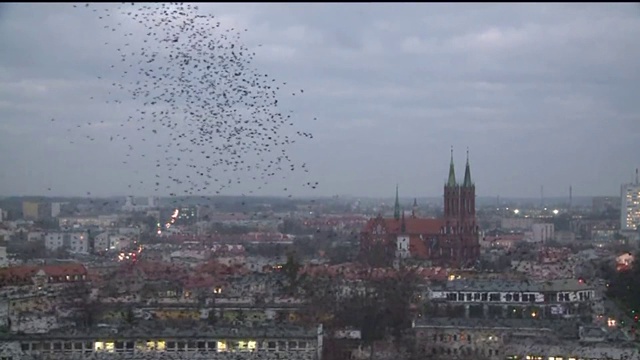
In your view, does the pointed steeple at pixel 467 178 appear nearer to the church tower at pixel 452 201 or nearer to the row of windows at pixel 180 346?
the church tower at pixel 452 201

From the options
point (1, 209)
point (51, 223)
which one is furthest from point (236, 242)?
point (1, 209)

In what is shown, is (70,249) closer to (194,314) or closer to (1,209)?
(1,209)

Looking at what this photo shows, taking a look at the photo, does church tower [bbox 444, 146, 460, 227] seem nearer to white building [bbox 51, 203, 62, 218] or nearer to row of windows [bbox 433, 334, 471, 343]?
white building [bbox 51, 203, 62, 218]

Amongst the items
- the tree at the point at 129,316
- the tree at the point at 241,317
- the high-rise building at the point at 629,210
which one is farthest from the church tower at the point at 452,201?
the tree at the point at 129,316

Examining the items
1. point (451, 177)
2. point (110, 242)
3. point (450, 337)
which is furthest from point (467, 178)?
point (450, 337)

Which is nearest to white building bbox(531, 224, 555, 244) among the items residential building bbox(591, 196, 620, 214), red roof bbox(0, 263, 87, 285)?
residential building bbox(591, 196, 620, 214)
